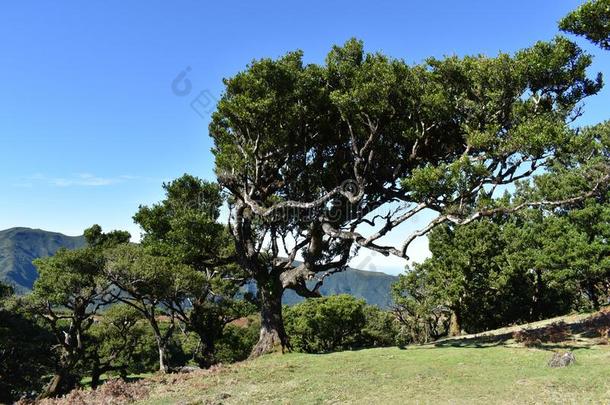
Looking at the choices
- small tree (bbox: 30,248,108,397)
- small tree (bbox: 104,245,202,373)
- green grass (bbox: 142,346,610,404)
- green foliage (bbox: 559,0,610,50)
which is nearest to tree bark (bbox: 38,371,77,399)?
small tree (bbox: 30,248,108,397)

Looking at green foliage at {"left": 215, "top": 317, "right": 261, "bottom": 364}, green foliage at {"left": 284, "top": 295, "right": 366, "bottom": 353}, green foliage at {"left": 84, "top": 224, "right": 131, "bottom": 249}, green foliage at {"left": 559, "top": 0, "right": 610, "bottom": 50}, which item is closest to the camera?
green foliage at {"left": 559, "top": 0, "right": 610, "bottom": 50}

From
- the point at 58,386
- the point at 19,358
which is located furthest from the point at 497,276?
the point at 19,358

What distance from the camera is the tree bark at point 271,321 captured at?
896 inches

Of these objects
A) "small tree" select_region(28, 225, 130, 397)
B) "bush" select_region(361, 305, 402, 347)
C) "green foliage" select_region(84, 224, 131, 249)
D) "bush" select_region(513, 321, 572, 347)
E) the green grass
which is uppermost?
"green foliage" select_region(84, 224, 131, 249)

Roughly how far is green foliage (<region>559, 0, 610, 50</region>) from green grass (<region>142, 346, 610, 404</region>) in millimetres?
10671

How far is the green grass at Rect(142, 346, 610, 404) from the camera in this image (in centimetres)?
1138

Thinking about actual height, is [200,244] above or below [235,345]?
above

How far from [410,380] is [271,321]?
35.8ft

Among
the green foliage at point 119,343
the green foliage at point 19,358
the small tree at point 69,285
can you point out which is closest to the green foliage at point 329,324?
the green foliage at point 119,343

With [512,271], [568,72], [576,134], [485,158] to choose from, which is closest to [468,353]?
[485,158]

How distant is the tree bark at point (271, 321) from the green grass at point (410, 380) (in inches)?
119

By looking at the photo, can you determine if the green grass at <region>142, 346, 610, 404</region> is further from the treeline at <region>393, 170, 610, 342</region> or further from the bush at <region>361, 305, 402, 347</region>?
the bush at <region>361, 305, 402, 347</region>

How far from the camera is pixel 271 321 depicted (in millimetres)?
23359

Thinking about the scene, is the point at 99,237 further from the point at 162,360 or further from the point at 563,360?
the point at 563,360
